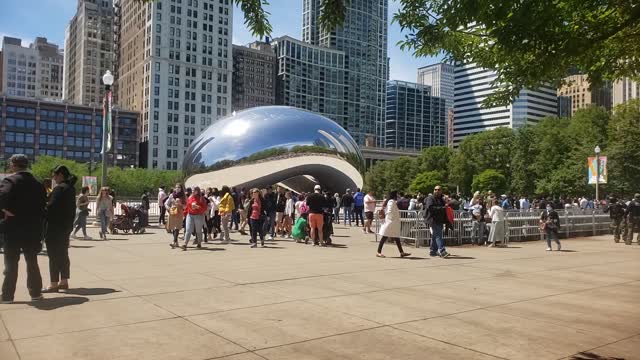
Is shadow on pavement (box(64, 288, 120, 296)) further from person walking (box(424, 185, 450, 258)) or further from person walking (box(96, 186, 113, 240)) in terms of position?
person walking (box(96, 186, 113, 240))

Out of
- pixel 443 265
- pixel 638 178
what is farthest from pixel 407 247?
pixel 638 178

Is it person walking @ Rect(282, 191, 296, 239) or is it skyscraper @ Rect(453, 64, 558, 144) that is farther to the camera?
skyscraper @ Rect(453, 64, 558, 144)

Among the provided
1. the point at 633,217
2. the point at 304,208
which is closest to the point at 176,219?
the point at 304,208

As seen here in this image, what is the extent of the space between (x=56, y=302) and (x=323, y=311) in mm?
3544

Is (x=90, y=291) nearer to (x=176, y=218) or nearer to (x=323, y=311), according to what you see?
(x=323, y=311)

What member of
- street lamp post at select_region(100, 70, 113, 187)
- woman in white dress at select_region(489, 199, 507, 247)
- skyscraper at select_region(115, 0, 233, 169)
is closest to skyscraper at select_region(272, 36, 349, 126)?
skyscraper at select_region(115, 0, 233, 169)

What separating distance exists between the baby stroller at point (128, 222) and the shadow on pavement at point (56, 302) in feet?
40.7

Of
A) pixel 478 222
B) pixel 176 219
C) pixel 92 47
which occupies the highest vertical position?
pixel 92 47

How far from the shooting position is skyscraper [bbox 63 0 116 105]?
521 feet

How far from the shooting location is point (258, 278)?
9219 millimetres

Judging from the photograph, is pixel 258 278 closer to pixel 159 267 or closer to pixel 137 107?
pixel 159 267

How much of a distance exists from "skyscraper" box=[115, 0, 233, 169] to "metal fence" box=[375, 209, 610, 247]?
113376mm

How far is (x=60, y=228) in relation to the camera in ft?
26.7

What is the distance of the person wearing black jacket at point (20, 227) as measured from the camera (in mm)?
6961
